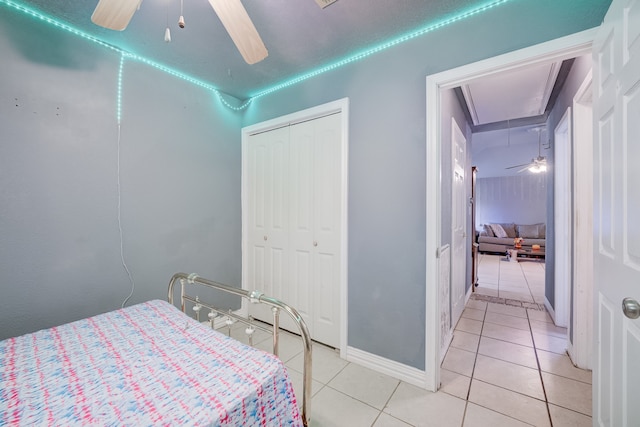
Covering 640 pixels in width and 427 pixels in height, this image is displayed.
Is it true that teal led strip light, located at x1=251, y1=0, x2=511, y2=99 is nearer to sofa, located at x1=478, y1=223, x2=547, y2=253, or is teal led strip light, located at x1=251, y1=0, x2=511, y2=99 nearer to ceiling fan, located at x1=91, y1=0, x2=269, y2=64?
ceiling fan, located at x1=91, y1=0, x2=269, y2=64

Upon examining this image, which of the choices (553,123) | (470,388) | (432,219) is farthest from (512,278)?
(432,219)

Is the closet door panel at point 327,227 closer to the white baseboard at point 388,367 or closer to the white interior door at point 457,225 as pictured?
the white baseboard at point 388,367

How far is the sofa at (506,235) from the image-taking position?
22.1 feet

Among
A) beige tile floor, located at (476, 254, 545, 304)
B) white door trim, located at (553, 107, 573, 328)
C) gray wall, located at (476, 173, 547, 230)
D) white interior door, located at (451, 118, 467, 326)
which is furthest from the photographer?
gray wall, located at (476, 173, 547, 230)

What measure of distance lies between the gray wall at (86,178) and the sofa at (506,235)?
748 cm

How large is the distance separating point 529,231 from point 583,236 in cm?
610

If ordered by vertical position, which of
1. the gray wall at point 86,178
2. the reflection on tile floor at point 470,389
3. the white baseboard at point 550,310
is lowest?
the reflection on tile floor at point 470,389

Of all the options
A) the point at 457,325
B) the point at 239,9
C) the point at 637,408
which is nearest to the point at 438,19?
the point at 239,9

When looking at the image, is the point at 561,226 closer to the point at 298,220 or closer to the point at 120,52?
the point at 298,220

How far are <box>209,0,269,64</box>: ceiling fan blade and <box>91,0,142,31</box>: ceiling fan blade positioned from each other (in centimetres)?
39

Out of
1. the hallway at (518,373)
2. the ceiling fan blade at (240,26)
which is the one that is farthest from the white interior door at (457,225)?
the ceiling fan blade at (240,26)

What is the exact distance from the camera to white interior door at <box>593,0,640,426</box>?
0.88 meters

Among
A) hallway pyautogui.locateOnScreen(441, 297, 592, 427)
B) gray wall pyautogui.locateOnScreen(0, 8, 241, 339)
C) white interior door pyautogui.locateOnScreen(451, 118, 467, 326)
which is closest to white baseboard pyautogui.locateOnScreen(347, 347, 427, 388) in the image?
hallway pyautogui.locateOnScreen(441, 297, 592, 427)

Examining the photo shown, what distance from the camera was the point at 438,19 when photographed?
1704 mm
